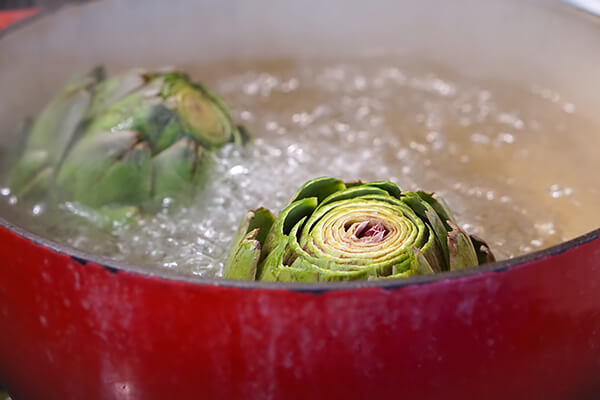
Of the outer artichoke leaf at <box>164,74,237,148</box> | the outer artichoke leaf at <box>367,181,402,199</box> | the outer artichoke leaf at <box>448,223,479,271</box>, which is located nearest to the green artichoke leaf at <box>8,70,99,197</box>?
the outer artichoke leaf at <box>164,74,237,148</box>

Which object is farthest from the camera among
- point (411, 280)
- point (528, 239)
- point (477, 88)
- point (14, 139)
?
point (477, 88)

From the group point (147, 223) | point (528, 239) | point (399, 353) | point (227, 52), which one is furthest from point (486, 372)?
point (227, 52)

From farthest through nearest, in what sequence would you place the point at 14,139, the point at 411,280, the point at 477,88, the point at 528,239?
the point at 477,88 < the point at 14,139 < the point at 528,239 < the point at 411,280

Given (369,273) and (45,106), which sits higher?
(369,273)

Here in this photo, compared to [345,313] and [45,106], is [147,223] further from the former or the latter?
[345,313]

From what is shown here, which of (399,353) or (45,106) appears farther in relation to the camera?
(45,106)

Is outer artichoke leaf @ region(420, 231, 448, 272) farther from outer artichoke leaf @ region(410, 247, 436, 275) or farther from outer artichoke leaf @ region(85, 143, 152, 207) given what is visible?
outer artichoke leaf @ region(85, 143, 152, 207)

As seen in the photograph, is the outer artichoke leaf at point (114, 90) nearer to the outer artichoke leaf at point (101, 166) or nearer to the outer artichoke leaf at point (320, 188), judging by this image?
the outer artichoke leaf at point (101, 166)

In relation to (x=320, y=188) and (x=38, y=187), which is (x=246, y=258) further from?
(x=38, y=187)
